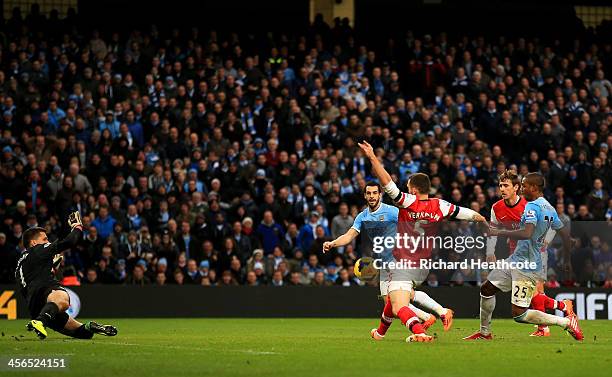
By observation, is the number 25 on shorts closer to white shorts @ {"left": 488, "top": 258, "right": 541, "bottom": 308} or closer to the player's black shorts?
white shorts @ {"left": 488, "top": 258, "right": 541, "bottom": 308}

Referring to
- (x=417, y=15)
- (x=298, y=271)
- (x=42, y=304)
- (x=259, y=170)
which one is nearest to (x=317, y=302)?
(x=298, y=271)

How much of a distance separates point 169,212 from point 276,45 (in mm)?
8316

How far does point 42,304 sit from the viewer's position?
1474 centimetres

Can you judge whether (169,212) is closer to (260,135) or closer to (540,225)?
(260,135)

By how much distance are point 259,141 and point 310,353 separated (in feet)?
49.1

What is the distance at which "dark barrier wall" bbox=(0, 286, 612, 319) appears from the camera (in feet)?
80.0

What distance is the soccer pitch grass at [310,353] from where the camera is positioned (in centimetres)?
1091

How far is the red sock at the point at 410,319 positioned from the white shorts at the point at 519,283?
141 cm

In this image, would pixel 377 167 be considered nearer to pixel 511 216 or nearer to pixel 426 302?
pixel 511 216

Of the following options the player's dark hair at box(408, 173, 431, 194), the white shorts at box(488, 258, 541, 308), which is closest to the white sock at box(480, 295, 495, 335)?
the white shorts at box(488, 258, 541, 308)

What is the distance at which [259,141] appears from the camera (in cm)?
2769

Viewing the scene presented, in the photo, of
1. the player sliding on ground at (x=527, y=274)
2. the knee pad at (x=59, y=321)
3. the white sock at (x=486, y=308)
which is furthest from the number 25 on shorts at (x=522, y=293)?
the knee pad at (x=59, y=321)

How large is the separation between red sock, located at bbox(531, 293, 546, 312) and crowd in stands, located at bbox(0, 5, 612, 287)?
9197mm

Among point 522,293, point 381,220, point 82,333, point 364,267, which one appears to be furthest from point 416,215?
point 82,333
